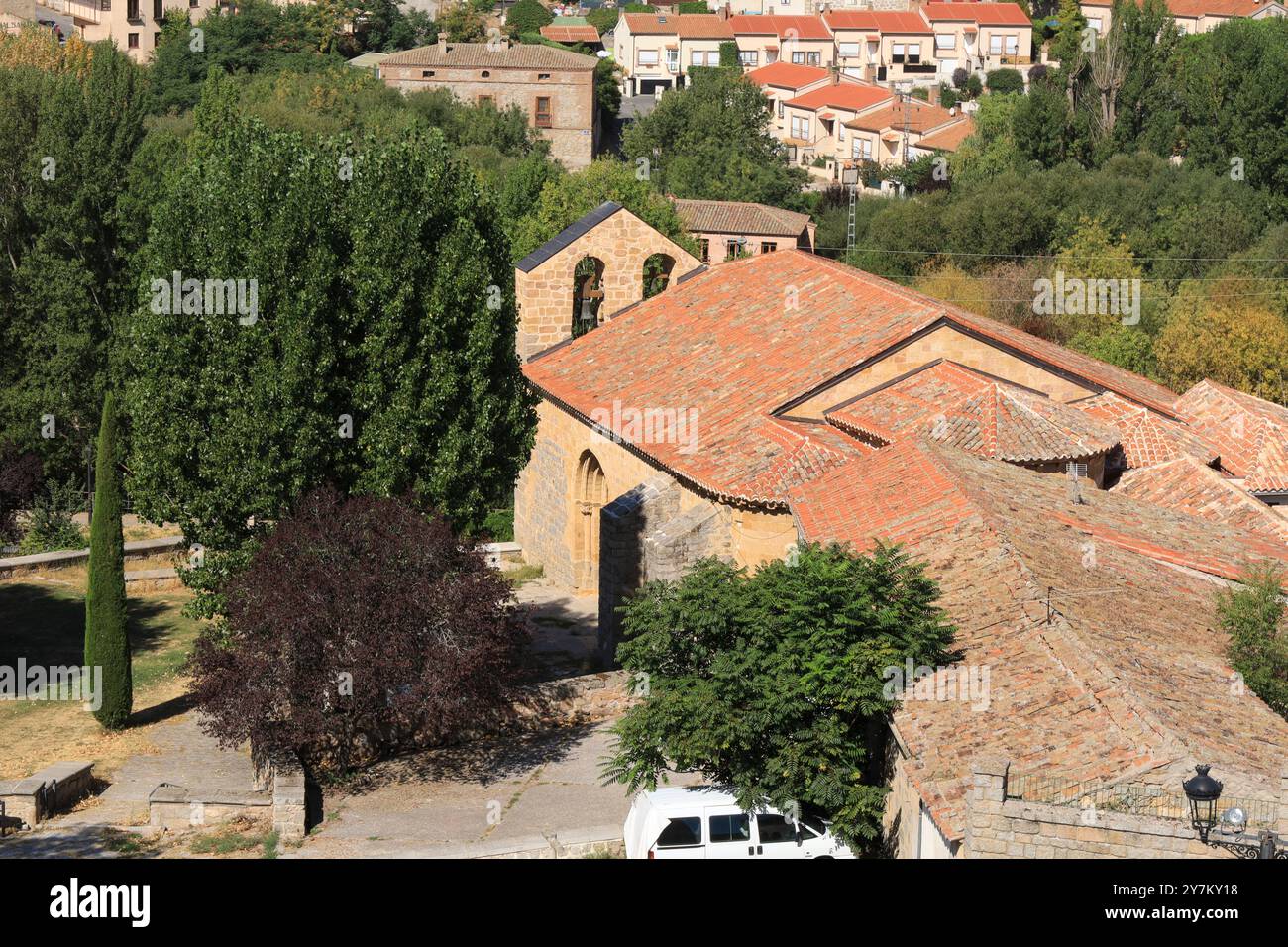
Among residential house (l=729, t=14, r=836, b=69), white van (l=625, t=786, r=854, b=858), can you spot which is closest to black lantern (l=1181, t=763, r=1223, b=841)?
white van (l=625, t=786, r=854, b=858)

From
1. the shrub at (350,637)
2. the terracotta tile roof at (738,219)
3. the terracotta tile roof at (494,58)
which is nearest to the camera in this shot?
the shrub at (350,637)

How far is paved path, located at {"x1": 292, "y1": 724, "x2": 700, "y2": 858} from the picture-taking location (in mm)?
19203

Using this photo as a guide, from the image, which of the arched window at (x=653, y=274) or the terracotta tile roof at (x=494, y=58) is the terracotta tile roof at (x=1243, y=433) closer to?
the arched window at (x=653, y=274)

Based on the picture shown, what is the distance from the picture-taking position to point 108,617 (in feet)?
80.2

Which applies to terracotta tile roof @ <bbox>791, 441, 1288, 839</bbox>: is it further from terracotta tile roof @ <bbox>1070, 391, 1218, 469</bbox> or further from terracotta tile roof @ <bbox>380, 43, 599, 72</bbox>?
terracotta tile roof @ <bbox>380, 43, 599, 72</bbox>

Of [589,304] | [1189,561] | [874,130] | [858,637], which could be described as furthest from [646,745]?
[874,130]

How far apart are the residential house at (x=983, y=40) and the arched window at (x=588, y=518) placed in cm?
11028

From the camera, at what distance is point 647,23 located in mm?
134000

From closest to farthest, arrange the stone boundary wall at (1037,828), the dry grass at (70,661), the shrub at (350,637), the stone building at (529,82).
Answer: the stone boundary wall at (1037,828), the shrub at (350,637), the dry grass at (70,661), the stone building at (529,82)

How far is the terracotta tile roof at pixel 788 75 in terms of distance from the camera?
402 ft

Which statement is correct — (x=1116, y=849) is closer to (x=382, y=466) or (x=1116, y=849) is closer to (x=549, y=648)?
(x=382, y=466)

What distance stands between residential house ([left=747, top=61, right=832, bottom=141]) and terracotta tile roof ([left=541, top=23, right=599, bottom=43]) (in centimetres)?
1627

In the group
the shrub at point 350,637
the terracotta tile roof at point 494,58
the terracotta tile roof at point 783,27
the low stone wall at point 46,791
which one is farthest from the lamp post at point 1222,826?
the terracotta tile roof at point 783,27
